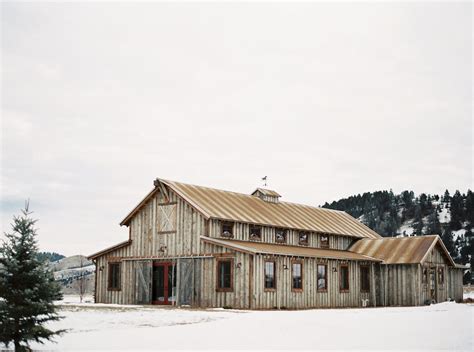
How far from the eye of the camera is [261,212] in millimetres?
39562

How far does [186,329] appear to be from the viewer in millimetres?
19078

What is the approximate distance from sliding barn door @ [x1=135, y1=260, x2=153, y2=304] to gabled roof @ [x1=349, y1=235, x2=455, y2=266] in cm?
1520

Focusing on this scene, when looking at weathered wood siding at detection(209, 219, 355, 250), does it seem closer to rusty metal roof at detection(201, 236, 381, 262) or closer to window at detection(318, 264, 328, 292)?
rusty metal roof at detection(201, 236, 381, 262)

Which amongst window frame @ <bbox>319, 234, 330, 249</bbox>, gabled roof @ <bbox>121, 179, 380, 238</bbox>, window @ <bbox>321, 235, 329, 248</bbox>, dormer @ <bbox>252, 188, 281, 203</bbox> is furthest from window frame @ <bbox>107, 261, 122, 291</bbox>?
window @ <bbox>321, 235, 329, 248</bbox>

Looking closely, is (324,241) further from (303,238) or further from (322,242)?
(303,238)

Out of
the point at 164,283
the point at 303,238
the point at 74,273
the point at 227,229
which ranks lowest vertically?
the point at 74,273

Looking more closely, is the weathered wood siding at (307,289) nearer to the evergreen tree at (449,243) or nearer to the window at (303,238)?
the window at (303,238)

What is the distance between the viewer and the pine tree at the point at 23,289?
47.8 ft

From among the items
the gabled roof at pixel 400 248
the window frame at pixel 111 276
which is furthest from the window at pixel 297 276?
the window frame at pixel 111 276

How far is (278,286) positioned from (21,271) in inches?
792

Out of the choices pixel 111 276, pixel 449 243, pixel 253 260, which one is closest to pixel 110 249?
pixel 111 276

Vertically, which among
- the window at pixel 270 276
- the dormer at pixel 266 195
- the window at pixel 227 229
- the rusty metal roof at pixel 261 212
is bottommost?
the window at pixel 270 276

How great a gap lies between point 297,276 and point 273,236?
4.11 meters

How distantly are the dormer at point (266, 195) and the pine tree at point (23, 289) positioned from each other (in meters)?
29.1
